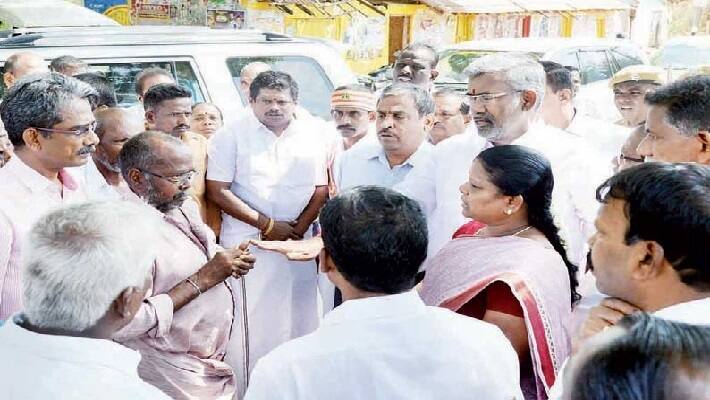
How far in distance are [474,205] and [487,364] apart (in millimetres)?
930

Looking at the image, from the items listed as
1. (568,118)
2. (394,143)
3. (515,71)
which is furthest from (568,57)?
(515,71)

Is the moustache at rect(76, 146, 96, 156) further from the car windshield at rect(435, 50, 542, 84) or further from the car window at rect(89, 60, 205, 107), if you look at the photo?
the car windshield at rect(435, 50, 542, 84)

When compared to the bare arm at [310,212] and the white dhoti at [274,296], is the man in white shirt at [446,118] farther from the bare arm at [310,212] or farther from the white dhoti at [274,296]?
the white dhoti at [274,296]

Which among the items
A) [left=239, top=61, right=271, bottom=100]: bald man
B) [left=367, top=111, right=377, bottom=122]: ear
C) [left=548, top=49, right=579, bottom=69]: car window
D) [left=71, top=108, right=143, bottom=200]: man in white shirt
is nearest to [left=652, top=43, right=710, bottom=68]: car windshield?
[left=548, top=49, right=579, bottom=69]: car window

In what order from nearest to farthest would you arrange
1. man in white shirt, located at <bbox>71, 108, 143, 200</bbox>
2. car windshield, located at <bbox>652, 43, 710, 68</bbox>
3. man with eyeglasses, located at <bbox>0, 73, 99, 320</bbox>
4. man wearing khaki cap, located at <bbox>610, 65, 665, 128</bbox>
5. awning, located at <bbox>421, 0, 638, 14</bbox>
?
man with eyeglasses, located at <bbox>0, 73, 99, 320</bbox> < man in white shirt, located at <bbox>71, 108, 143, 200</bbox> < man wearing khaki cap, located at <bbox>610, 65, 665, 128</bbox> < car windshield, located at <bbox>652, 43, 710, 68</bbox> < awning, located at <bbox>421, 0, 638, 14</bbox>

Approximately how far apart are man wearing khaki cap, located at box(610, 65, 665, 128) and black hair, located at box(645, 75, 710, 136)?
2965 mm

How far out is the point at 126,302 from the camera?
5.98ft

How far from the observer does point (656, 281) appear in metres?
1.88

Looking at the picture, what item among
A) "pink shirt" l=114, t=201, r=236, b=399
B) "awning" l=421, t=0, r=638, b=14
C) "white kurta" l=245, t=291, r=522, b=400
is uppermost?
"awning" l=421, t=0, r=638, b=14

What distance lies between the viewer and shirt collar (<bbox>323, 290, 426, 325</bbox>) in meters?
1.96

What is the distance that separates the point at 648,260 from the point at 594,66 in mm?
10685

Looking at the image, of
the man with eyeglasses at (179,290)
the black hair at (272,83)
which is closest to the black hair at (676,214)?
the man with eyeglasses at (179,290)

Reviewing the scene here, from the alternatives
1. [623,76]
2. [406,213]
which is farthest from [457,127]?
[406,213]

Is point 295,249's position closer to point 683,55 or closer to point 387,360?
point 387,360
